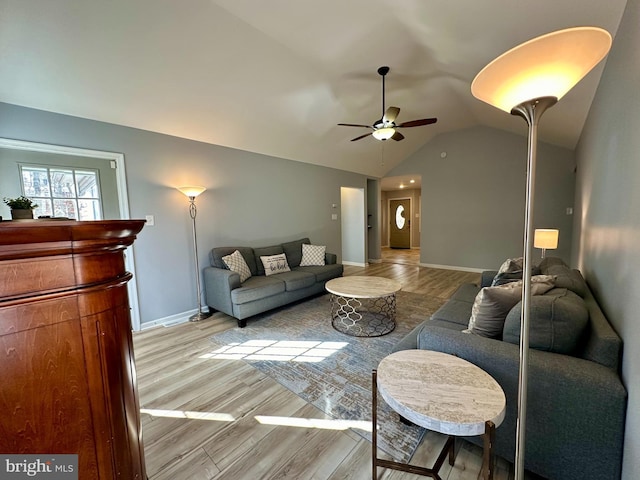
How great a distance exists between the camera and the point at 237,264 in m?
3.69

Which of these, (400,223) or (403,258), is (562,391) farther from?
(400,223)

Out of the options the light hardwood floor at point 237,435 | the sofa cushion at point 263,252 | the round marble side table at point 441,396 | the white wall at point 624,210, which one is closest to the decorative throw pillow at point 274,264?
the sofa cushion at point 263,252

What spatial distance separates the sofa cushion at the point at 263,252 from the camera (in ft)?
13.5

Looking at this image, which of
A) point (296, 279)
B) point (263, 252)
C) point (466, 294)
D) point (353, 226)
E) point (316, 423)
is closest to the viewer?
point (316, 423)

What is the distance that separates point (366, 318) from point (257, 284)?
148cm

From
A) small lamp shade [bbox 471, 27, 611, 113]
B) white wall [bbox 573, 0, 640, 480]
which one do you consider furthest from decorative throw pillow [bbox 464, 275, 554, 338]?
small lamp shade [bbox 471, 27, 611, 113]

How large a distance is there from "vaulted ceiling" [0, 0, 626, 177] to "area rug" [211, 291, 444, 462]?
266cm

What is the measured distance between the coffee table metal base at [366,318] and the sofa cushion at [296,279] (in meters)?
0.55

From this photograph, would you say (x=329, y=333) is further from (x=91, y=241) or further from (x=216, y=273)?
(x=91, y=241)

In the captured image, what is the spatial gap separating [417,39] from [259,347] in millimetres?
3633

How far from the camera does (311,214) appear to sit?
5.55 m

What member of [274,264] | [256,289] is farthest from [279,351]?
[274,264]

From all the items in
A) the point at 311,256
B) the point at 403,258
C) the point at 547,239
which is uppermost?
the point at 547,239

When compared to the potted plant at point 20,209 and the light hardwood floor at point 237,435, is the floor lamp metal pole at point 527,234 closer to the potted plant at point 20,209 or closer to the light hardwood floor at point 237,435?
the light hardwood floor at point 237,435
